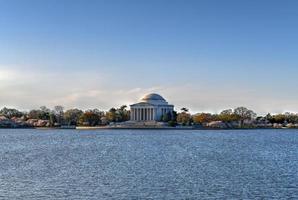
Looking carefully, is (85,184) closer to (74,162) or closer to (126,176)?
(126,176)

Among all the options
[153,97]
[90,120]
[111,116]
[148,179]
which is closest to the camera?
[148,179]

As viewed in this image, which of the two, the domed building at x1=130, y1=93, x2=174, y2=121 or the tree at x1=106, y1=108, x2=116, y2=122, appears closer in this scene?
the domed building at x1=130, y1=93, x2=174, y2=121

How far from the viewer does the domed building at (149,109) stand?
18438 centimetres

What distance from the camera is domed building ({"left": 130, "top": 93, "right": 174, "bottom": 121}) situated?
18438 centimetres

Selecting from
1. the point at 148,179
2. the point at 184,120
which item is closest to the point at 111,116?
the point at 184,120

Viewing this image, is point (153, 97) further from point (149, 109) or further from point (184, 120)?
point (184, 120)

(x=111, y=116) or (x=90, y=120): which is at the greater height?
(x=111, y=116)

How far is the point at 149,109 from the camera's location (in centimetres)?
18425

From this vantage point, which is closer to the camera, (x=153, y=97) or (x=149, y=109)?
(x=149, y=109)

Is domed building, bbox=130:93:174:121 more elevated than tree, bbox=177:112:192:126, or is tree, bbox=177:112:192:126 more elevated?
domed building, bbox=130:93:174:121

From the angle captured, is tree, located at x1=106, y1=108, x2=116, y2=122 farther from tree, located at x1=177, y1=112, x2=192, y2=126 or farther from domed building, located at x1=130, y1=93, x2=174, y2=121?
tree, located at x1=177, y1=112, x2=192, y2=126

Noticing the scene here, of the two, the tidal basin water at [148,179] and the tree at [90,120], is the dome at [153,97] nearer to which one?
the tree at [90,120]

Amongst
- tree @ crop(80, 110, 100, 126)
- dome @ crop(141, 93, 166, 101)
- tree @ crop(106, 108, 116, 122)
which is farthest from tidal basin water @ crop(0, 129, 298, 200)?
dome @ crop(141, 93, 166, 101)

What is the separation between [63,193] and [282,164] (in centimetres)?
1978
